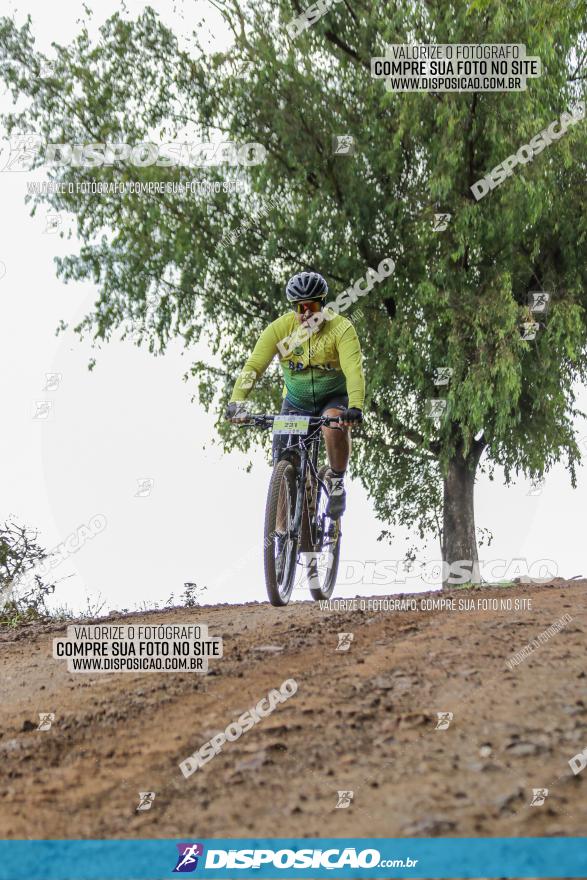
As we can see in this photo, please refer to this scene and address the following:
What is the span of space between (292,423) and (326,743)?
3.85 metres

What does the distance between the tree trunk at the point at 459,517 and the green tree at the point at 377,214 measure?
0.04 m

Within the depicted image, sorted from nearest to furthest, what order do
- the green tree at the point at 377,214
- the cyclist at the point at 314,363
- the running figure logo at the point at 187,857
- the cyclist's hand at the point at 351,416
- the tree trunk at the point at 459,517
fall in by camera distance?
the running figure logo at the point at 187,857 → the cyclist's hand at the point at 351,416 → the cyclist at the point at 314,363 → the green tree at the point at 377,214 → the tree trunk at the point at 459,517

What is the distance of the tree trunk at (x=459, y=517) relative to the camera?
1659 centimetres

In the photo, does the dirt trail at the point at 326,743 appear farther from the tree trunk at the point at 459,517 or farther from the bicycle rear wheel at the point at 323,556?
the tree trunk at the point at 459,517

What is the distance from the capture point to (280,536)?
8141 millimetres

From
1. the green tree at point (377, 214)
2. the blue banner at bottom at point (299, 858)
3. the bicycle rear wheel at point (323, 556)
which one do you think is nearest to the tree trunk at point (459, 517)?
the green tree at point (377, 214)

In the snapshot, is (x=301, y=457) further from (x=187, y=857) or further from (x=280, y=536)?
(x=187, y=857)

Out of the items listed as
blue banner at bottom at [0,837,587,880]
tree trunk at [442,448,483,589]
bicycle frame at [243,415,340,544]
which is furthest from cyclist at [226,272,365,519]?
tree trunk at [442,448,483,589]

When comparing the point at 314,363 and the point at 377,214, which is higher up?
the point at 377,214

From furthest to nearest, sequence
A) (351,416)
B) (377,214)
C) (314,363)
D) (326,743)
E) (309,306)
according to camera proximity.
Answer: (377,214), (314,363), (309,306), (351,416), (326,743)

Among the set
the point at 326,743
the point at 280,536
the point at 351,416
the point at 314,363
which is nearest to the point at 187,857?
the point at 326,743

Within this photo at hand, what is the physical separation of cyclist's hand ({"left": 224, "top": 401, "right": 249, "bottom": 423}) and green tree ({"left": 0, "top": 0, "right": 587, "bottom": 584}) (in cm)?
665

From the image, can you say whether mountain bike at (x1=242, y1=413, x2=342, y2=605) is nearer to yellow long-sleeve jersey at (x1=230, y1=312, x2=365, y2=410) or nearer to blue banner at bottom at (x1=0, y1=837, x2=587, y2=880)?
yellow long-sleeve jersey at (x1=230, y1=312, x2=365, y2=410)

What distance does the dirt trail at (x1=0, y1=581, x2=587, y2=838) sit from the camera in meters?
3.88
